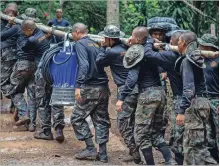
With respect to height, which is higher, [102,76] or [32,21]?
[32,21]

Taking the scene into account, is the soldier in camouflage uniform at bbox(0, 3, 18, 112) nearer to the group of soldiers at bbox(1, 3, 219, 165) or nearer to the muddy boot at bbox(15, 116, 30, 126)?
the muddy boot at bbox(15, 116, 30, 126)

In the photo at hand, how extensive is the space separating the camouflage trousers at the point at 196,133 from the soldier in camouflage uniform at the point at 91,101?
1.75m

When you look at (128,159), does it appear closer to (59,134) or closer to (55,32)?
(59,134)

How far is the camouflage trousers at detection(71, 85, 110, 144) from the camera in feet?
27.8

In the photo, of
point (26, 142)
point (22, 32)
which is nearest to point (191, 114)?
point (26, 142)

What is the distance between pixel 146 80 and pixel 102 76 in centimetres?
97

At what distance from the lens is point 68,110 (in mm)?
11844

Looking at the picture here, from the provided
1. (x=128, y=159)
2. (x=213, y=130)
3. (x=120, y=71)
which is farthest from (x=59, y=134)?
(x=213, y=130)

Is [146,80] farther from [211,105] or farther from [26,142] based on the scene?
[26,142]

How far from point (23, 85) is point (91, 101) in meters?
2.46

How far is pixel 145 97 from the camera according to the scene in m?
7.71

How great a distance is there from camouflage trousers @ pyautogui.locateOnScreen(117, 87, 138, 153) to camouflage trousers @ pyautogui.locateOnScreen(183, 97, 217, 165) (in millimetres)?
1200

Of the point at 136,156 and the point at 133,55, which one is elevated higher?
the point at 133,55

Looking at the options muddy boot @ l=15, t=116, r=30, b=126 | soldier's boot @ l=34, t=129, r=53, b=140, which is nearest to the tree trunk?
muddy boot @ l=15, t=116, r=30, b=126
